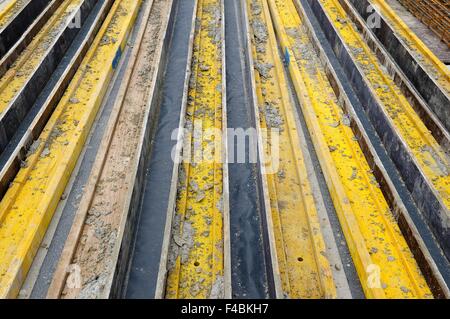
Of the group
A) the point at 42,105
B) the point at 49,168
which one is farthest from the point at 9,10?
the point at 49,168

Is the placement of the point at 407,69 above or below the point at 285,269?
above

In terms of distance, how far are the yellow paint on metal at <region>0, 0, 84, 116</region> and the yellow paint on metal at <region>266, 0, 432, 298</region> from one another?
436 cm

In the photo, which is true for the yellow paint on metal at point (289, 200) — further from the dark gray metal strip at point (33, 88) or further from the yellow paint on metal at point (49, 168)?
the dark gray metal strip at point (33, 88)

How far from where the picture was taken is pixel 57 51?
25.3ft

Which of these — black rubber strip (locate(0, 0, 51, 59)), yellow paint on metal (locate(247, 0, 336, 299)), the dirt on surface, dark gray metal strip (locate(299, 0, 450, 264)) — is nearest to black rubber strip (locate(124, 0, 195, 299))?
the dirt on surface

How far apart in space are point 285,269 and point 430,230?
186cm

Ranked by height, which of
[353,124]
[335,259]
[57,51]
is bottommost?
[335,259]

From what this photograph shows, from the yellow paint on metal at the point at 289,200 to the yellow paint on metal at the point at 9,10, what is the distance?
4.52m

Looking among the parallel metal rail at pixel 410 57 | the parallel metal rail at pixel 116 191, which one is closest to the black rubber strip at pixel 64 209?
the parallel metal rail at pixel 116 191

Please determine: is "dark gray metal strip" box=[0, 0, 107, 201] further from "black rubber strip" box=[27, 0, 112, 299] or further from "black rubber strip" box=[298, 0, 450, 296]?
"black rubber strip" box=[298, 0, 450, 296]

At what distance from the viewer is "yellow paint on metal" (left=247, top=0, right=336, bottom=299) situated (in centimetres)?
456

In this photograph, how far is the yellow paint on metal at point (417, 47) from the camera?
269 inches

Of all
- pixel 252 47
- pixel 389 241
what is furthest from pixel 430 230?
pixel 252 47
